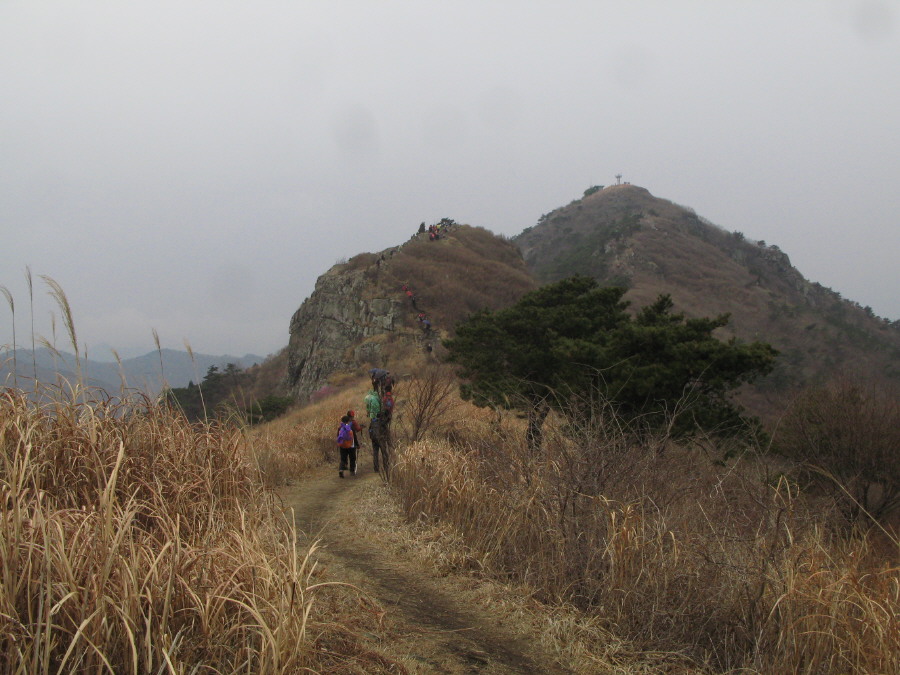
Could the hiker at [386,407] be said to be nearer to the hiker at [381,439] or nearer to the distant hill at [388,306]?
the hiker at [381,439]

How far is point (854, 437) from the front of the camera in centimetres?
1448

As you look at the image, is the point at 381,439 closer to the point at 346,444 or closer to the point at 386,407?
the point at 386,407

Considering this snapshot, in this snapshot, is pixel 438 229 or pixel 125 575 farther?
pixel 438 229

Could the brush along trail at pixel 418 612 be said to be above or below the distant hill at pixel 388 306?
below

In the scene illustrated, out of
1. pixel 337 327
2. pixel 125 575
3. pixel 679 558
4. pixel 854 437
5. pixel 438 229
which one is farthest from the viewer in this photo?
pixel 438 229

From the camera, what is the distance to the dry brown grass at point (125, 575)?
2.22 meters

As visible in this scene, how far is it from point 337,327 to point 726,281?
2209 inches

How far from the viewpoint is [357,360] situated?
35.2 m

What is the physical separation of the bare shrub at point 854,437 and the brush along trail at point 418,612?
11.6 meters

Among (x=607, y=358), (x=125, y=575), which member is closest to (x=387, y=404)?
(x=607, y=358)

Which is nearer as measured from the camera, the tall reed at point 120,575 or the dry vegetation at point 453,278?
the tall reed at point 120,575

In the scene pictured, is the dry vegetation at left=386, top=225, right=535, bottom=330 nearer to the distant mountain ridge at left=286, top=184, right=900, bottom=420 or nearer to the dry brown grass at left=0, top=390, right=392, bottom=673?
the distant mountain ridge at left=286, top=184, right=900, bottom=420

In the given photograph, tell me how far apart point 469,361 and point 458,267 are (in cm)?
3227

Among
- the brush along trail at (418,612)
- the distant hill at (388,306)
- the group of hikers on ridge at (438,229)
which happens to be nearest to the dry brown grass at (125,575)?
Answer: the brush along trail at (418,612)
